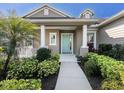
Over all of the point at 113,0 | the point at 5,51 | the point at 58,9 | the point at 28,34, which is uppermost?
the point at 58,9

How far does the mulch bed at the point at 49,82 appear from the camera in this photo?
24.7ft

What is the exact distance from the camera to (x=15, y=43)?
1023 cm

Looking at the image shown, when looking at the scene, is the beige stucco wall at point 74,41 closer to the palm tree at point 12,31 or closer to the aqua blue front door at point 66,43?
the aqua blue front door at point 66,43

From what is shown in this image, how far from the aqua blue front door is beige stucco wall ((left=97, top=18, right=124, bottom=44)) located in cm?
319

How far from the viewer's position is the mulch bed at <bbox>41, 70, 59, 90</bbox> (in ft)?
24.7

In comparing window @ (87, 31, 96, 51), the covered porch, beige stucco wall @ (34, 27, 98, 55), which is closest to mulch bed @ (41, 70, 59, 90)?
the covered porch

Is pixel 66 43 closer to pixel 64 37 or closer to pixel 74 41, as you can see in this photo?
pixel 64 37

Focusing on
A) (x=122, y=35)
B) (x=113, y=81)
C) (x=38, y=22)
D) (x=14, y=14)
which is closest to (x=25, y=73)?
(x=14, y=14)

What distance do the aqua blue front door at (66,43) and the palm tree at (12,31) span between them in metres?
10.0

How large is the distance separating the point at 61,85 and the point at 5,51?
3.80m

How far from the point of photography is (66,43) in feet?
66.6

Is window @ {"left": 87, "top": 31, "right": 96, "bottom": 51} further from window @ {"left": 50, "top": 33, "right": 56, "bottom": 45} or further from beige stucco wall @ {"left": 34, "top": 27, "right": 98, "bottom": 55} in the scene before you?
window @ {"left": 50, "top": 33, "right": 56, "bottom": 45}

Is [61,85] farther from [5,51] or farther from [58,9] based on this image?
[58,9]

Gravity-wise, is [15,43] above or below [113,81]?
above
